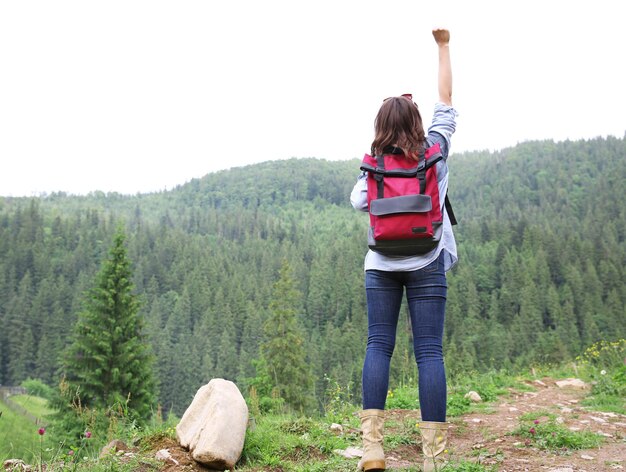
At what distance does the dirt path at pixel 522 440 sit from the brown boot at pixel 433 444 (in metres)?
0.33

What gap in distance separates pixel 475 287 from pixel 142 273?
75295 millimetres

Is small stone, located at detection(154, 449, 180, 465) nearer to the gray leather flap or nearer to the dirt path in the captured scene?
the dirt path

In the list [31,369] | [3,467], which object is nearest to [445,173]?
[3,467]

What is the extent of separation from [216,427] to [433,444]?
1445 mm

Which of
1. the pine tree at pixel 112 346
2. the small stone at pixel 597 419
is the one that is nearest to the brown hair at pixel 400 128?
the small stone at pixel 597 419

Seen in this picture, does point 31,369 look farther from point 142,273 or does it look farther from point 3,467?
point 3,467

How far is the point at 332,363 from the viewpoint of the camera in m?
76.8

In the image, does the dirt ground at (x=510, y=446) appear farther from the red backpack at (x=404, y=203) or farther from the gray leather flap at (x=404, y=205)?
the gray leather flap at (x=404, y=205)

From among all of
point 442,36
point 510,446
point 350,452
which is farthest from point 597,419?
point 442,36

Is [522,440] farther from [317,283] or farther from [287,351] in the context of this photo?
[317,283]

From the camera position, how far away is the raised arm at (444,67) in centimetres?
315

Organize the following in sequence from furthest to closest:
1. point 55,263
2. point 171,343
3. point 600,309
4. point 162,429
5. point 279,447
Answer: point 55,263
point 171,343
point 600,309
point 162,429
point 279,447

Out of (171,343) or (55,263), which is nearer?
(171,343)

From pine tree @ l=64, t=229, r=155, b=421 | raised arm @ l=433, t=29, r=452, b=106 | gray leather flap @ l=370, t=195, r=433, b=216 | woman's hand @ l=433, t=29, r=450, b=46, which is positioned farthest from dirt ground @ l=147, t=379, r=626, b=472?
pine tree @ l=64, t=229, r=155, b=421
